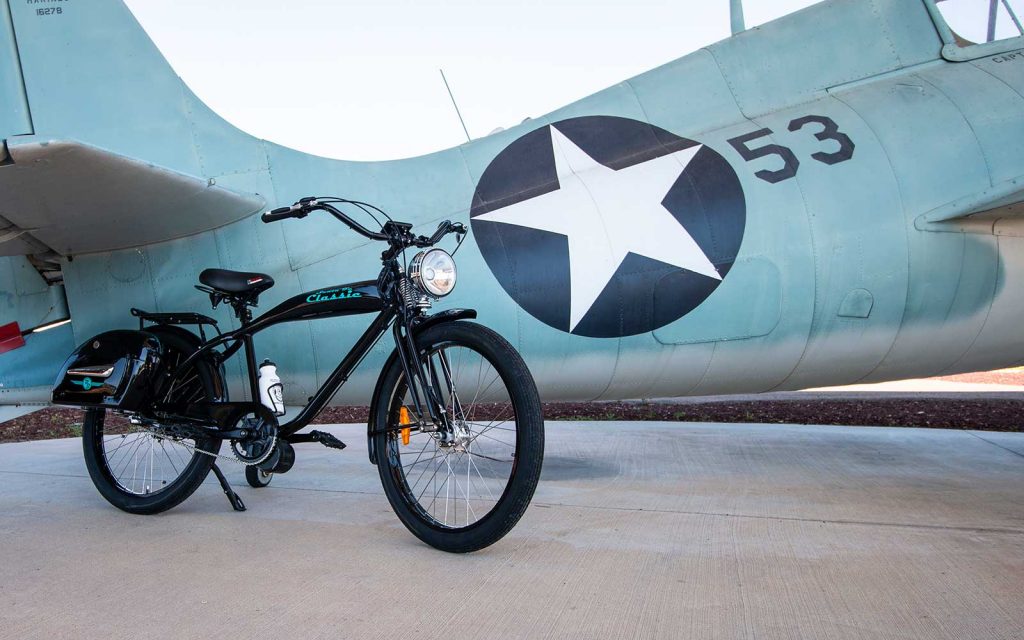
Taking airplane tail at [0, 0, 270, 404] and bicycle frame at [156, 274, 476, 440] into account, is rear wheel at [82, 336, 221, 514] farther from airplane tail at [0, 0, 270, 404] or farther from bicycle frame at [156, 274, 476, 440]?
airplane tail at [0, 0, 270, 404]

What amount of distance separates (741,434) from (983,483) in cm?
195

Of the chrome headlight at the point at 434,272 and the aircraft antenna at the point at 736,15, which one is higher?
the aircraft antenna at the point at 736,15

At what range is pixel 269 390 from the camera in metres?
3.06

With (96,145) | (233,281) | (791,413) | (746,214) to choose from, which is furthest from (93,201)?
(791,413)

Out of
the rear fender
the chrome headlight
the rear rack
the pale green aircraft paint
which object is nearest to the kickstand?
the rear fender

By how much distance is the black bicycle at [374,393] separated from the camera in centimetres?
241

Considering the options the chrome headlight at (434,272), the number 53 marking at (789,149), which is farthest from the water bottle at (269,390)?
the number 53 marking at (789,149)

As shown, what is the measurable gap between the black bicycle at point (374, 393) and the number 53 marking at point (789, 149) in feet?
5.26

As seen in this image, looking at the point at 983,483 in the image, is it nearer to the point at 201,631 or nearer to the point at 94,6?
the point at 201,631

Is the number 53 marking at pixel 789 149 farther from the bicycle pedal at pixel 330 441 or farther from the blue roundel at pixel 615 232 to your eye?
the bicycle pedal at pixel 330 441

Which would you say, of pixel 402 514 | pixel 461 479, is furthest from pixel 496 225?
pixel 402 514

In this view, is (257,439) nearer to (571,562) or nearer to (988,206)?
(571,562)

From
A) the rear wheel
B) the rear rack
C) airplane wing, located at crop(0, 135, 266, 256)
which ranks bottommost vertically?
the rear wheel

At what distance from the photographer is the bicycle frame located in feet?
8.35
